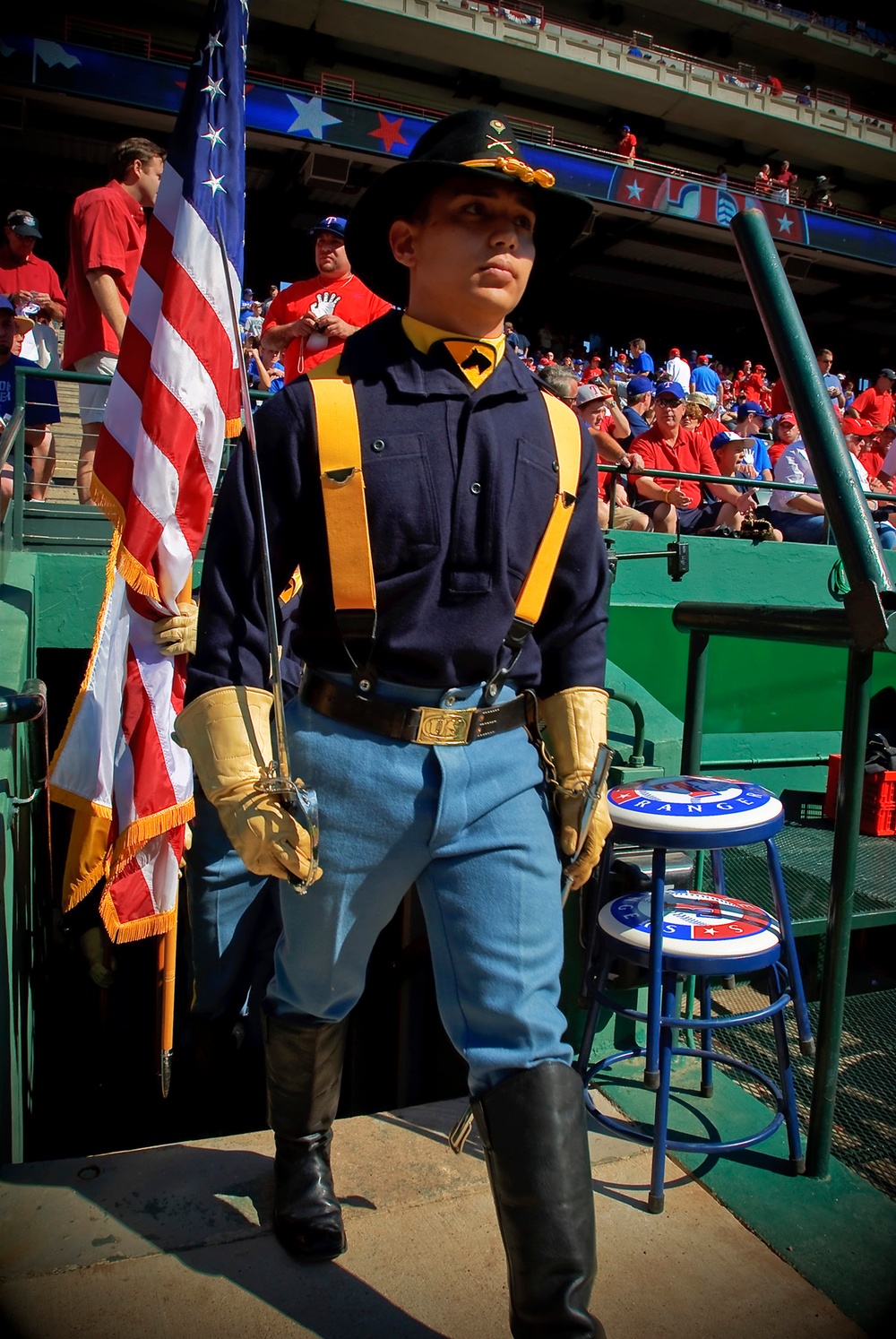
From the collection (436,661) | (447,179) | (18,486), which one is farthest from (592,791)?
(18,486)

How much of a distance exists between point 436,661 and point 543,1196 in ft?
3.22

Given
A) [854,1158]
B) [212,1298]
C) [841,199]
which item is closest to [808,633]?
[854,1158]

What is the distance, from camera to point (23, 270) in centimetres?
819

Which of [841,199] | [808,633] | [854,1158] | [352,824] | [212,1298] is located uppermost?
[841,199]

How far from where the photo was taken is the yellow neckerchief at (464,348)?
1.98m

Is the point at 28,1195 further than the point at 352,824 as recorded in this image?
Yes

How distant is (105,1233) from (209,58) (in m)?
3.13

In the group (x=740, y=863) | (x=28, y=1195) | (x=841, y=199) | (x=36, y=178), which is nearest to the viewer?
(x=28, y=1195)

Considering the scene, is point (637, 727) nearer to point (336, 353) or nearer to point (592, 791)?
point (592, 791)

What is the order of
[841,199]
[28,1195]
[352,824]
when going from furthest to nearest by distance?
[841,199]
[28,1195]
[352,824]

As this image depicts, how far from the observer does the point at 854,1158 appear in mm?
2938

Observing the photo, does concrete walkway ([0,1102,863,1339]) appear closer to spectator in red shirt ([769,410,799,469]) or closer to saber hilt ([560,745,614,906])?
saber hilt ([560,745,614,906])

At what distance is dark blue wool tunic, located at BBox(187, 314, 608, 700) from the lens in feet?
6.15

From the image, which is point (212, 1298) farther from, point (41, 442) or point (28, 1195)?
point (41, 442)
